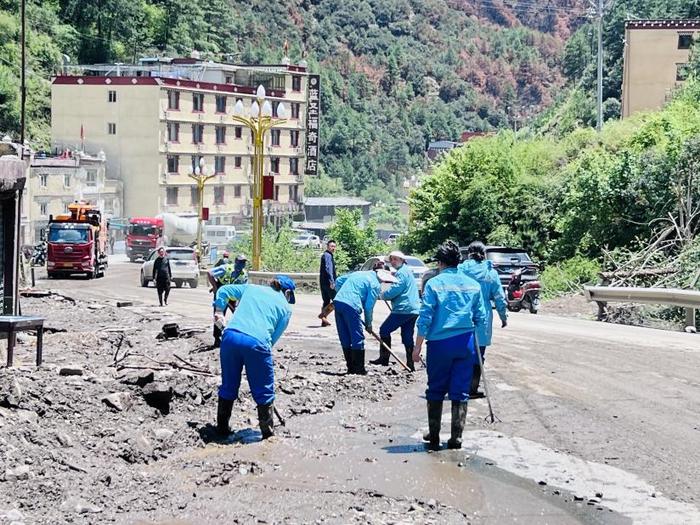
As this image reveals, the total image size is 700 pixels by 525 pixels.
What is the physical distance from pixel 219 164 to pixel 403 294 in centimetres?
7665

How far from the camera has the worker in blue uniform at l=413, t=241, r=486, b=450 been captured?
1097cm

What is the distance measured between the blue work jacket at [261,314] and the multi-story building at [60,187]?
178ft

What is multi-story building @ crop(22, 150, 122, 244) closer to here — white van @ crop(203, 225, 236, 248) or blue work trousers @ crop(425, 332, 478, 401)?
white van @ crop(203, 225, 236, 248)

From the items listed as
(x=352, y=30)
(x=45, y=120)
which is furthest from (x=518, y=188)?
(x=352, y=30)

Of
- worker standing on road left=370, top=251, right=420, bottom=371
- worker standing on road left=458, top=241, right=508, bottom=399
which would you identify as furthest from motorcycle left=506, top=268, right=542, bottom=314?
worker standing on road left=458, top=241, right=508, bottom=399

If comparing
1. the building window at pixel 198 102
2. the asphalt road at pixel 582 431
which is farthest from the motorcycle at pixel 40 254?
the asphalt road at pixel 582 431

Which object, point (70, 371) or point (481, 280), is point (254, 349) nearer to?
point (70, 371)

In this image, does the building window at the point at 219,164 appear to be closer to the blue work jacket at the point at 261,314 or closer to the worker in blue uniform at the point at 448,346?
the blue work jacket at the point at 261,314

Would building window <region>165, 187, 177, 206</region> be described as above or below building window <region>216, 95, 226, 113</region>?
below

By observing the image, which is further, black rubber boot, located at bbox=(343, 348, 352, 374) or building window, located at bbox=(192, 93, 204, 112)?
building window, located at bbox=(192, 93, 204, 112)

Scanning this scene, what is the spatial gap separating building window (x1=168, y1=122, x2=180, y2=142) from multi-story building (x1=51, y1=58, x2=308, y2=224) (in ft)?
0.23

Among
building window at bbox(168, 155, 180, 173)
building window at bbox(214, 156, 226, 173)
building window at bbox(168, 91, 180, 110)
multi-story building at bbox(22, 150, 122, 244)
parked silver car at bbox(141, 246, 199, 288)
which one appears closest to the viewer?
parked silver car at bbox(141, 246, 199, 288)

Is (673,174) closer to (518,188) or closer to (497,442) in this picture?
(518,188)

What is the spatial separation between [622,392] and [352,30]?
6863 inches
